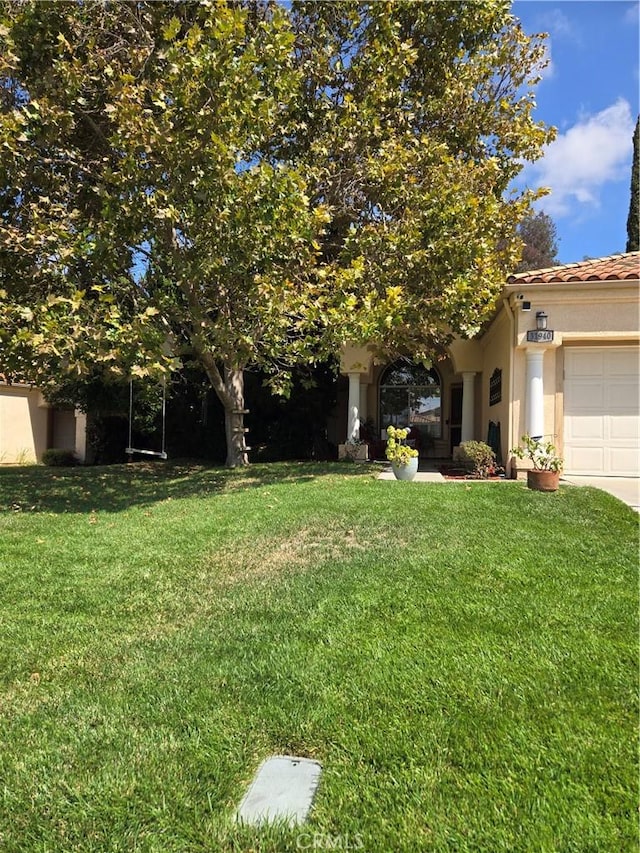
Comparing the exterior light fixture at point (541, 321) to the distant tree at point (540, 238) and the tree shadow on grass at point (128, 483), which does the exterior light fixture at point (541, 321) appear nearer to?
the tree shadow on grass at point (128, 483)

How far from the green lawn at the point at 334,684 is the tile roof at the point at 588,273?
5.22 meters

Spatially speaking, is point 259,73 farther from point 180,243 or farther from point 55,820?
point 55,820

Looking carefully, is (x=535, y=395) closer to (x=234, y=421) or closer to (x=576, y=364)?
(x=576, y=364)

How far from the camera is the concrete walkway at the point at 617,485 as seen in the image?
24.4 ft

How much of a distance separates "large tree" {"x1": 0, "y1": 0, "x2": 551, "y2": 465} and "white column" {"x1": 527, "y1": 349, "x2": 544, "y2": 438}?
48.3 inches

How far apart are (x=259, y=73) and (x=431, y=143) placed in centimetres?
345

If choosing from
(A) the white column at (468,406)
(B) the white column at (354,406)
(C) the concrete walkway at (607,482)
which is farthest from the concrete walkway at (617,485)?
(B) the white column at (354,406)

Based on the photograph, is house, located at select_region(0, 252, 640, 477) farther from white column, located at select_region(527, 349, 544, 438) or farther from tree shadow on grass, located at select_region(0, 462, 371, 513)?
tree shadow on grass, located at select_region(0, 462, 371, 513)

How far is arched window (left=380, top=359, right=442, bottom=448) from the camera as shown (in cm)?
1667

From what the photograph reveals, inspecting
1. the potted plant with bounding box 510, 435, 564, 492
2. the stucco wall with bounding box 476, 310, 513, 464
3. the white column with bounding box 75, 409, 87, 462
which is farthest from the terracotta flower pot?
the white column with bounding box 75, 409, 87, 462

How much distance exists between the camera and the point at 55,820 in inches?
83.7

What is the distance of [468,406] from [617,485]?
5.72m

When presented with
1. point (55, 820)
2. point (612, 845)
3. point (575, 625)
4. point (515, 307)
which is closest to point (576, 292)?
point (515, 307)

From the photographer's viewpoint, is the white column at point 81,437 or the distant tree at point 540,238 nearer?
the white column at point 81,437
